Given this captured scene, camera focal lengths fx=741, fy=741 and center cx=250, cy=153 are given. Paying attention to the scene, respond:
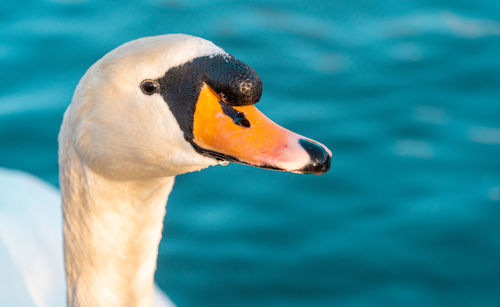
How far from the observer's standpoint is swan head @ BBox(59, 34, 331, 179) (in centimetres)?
227

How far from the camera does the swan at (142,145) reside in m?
2.28

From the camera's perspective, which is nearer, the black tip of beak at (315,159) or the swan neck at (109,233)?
the black tip of beak at (315,159)

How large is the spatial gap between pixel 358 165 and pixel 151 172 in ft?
10.9

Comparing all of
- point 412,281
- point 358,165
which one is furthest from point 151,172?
point 358,165

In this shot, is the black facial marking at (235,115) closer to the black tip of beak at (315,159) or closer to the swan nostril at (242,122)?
the swan nostril at (242,122)

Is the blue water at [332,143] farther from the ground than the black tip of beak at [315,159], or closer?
farther from the ground

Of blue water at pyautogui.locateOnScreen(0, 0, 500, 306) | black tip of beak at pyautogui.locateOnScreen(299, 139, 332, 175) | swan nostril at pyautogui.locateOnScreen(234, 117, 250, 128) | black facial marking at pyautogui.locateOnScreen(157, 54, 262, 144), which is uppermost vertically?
blue water at pyautogui.locateOnScreen(0, 0, 500, 306)

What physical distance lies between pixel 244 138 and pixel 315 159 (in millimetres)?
234

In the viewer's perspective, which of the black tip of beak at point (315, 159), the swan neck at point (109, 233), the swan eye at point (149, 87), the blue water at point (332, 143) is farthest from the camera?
the blue water at point (332, 143)

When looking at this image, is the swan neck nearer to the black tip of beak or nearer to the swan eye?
the swan eye

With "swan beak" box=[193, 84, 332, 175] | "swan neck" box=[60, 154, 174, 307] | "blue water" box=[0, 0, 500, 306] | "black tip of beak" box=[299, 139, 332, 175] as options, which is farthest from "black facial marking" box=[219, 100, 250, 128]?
"blue water" box=[0, 0, 500, 306]

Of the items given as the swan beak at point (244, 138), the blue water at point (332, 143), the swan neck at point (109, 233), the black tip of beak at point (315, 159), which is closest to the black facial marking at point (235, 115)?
the swan beak at point (244, 138)

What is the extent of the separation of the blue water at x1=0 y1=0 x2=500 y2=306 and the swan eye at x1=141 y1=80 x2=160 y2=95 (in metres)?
2.64

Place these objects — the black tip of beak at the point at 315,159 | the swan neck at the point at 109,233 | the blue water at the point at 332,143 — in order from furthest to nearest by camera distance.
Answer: the blue water at the point at 332,143
the swan neck at the point at 109,233
the black tip of beak at the point at 315,159
